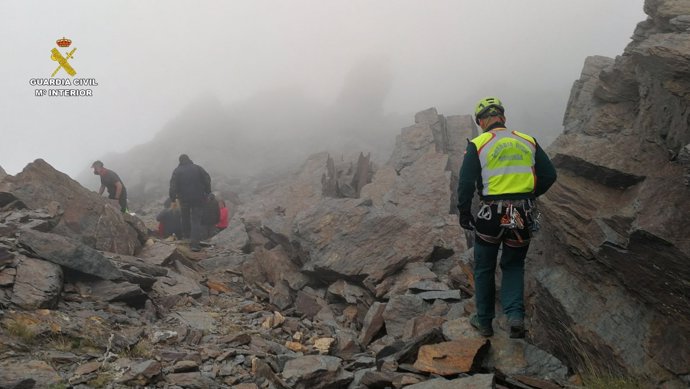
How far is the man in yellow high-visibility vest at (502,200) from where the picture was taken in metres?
6.78

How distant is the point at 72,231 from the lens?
13258 mm

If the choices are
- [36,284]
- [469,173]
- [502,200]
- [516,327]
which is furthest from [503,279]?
[36,284]

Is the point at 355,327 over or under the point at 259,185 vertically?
over

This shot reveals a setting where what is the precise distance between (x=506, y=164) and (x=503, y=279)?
5.82ft

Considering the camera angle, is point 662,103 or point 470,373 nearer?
point 470,373

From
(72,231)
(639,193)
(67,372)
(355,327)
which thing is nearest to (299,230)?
(355,327)

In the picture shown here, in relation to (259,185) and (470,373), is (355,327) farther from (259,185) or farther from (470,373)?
(259,185)

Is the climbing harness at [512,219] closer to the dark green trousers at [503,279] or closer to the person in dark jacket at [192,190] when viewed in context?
the dark green trousers at [503,279]

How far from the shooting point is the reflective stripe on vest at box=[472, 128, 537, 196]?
22.3 feet

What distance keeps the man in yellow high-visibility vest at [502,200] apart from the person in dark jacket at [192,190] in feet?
40.6

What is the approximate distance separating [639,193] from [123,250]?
13151mm

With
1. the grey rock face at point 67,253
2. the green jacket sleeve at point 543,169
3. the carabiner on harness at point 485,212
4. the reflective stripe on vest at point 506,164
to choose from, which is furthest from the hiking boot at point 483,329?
the grey rock face at point 67,253

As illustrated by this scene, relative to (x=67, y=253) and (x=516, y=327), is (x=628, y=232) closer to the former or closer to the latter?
(x=516, y=327)

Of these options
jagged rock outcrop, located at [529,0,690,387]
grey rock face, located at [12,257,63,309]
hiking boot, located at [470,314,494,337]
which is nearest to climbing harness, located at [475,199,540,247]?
jagged rock outcrop, located at [529,0,690,387]
